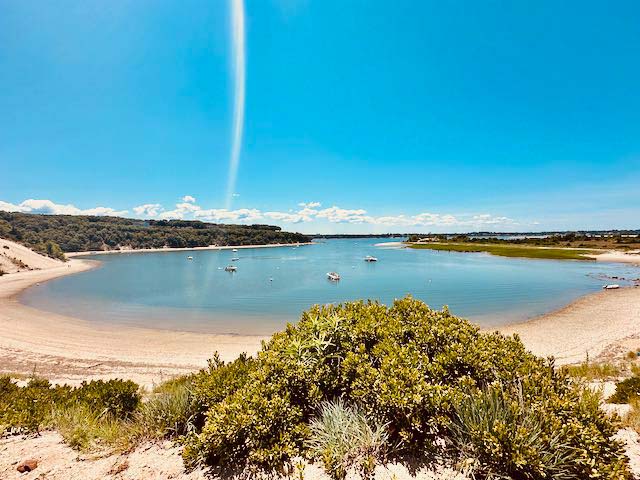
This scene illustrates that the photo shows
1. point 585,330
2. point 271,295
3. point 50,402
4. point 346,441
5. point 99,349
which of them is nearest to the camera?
point 346,441

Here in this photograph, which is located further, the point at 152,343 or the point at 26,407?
the point at 152,343

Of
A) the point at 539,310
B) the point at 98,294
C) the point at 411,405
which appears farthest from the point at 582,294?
the point at 98,294

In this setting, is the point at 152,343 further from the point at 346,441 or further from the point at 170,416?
the point at 346,441

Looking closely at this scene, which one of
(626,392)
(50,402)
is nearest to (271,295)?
(50,402)

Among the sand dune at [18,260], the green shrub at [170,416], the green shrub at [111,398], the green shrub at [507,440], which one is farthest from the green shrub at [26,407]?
the sand dune at [18,260]

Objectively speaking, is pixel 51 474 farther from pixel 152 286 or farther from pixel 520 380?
pixel 152 286
